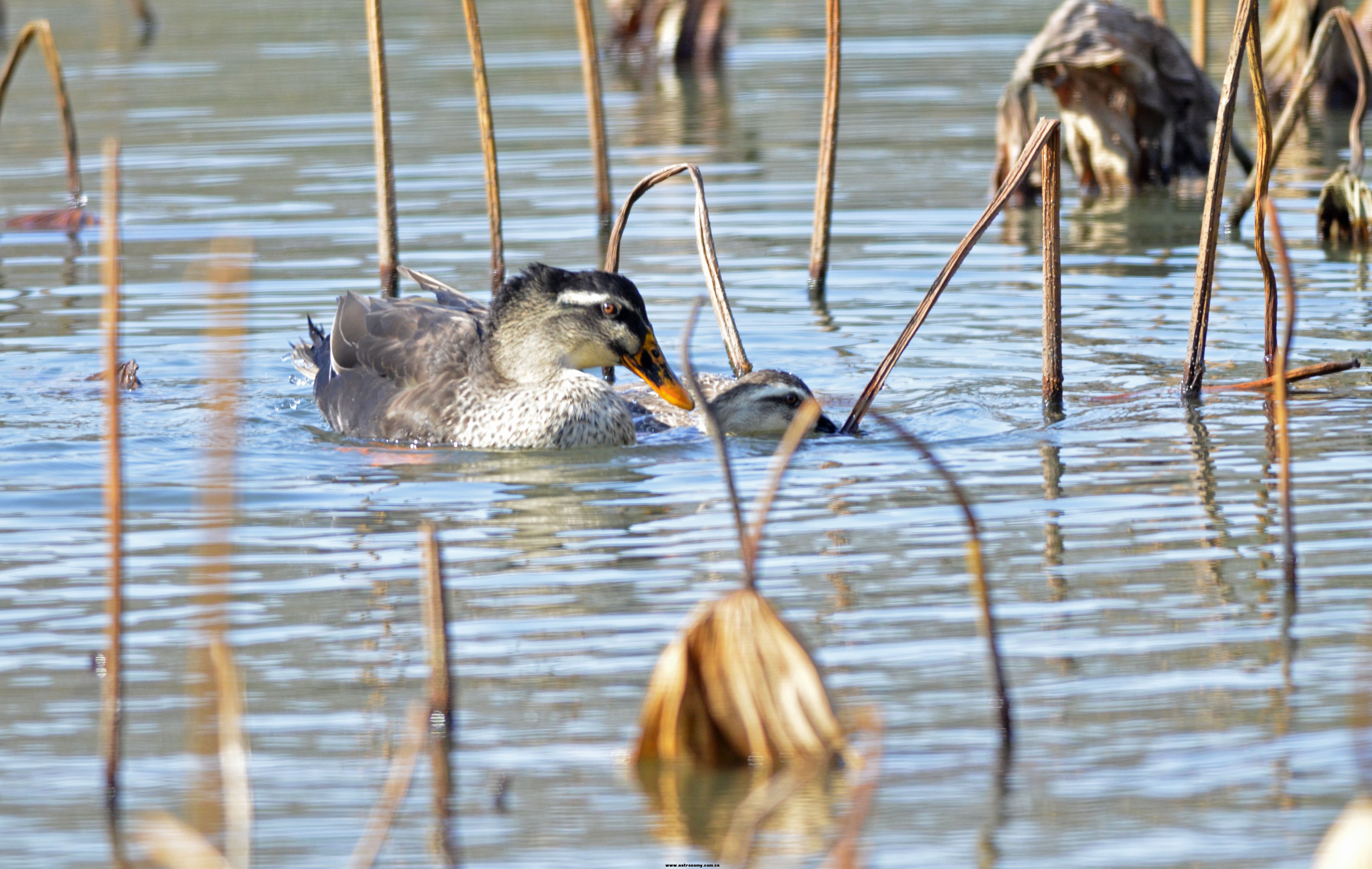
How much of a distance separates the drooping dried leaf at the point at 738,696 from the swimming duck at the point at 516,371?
3872 millimetres

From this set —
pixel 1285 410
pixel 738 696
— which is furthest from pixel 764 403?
pixel 738 696

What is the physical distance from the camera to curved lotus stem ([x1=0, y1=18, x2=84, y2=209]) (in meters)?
12.1

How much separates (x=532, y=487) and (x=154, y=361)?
10.3ft

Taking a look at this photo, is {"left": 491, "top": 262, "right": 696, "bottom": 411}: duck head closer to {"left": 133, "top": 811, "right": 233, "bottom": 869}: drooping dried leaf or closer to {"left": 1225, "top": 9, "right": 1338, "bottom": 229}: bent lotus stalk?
{"left": 1225, "top": 9, "right": 1338, "bottom": 229}: bent lotus stalk

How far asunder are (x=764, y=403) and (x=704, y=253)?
2.79 ft

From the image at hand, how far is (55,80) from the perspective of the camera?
42.4 feet

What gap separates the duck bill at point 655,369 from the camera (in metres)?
8.39

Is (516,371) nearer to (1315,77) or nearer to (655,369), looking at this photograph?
(655,369)

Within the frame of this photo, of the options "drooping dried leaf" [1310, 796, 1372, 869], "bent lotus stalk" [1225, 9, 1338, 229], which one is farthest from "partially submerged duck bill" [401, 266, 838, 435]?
"drooping dried leaf" [1310, 796, 1372, 869]

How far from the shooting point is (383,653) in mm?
5492

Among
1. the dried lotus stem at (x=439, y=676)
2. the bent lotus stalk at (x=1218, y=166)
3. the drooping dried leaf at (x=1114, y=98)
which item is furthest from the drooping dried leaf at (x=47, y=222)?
the dried lotus stem at (x=439, y=676)

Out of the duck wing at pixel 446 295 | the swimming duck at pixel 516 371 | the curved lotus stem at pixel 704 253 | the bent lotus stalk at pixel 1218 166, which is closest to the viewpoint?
the bent lotus stalk at pixel 1218 166

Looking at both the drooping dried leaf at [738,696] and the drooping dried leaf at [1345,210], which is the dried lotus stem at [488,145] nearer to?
the drooping dried leaf at [1345,210]

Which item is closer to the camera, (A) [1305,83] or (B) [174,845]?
(B) [174,845]
